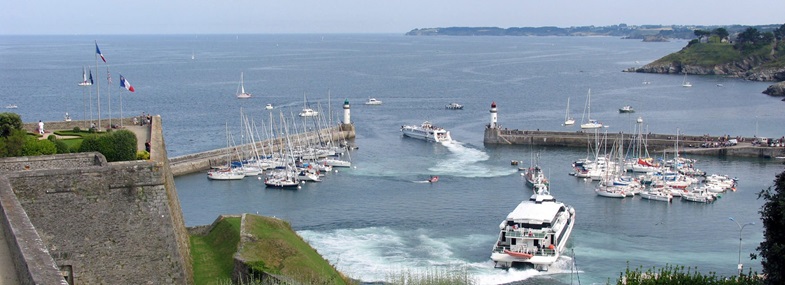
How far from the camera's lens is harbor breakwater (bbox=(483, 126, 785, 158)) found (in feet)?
227

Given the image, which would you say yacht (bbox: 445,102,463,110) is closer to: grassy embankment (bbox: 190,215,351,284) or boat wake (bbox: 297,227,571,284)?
boat wake (bbox: 297,227,571,284)

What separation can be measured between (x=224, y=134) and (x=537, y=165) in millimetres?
30869

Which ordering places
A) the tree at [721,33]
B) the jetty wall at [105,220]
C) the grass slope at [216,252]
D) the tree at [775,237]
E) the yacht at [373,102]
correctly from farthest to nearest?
the tree at [721,33] → the yacht at [373,102] → the grass slope at [216,252] → the jetty wall at [105,220] → the tree at [775,237]

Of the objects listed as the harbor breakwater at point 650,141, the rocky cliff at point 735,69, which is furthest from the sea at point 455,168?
the rocky cliff at point 735,69

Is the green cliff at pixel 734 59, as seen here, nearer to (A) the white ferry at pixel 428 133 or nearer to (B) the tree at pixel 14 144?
(A) the white ferry at pixel 428 133

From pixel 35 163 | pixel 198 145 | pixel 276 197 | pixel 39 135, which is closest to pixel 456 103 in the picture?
pixel 198 145

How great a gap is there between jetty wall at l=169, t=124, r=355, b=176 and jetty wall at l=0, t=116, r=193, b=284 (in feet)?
132

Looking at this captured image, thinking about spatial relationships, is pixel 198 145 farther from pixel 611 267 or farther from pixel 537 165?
pixel 611 267

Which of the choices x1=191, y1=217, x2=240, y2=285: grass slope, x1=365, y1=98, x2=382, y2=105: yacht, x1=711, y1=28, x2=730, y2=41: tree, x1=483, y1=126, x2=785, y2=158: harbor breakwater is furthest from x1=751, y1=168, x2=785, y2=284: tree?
x1=711, y1=28, x2=730, y2=41: tree

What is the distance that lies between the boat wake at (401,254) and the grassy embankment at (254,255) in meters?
7.01

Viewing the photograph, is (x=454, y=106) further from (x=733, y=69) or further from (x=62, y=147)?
(x=62, y=147)

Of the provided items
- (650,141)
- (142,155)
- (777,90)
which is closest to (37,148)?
(142,155)

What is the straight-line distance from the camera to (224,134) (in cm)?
8162

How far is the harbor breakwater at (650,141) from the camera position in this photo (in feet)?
Result: 227
